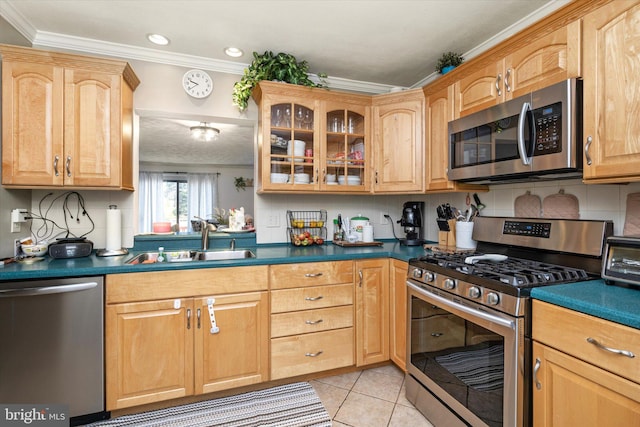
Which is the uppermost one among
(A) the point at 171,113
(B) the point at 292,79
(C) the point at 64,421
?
(B) the point at 292,79

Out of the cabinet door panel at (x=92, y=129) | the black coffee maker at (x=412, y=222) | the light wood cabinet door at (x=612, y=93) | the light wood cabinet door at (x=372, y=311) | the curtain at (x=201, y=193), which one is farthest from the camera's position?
the curtain at (x=201, y=193)

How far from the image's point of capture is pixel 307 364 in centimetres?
212

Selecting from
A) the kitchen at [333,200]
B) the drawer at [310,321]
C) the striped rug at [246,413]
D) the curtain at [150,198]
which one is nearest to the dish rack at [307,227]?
the kitchen at [333,200]

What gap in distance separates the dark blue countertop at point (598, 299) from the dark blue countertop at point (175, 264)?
890mm

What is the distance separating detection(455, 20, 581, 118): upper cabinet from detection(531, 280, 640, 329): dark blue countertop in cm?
95

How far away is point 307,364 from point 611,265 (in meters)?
1.74

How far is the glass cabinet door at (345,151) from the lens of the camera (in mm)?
2566

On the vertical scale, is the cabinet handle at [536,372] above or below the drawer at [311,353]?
above

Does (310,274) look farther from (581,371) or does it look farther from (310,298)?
(581,371)

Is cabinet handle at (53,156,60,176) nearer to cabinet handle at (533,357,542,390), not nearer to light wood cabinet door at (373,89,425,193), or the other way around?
light wood cabinet door at (373,89,425,193)

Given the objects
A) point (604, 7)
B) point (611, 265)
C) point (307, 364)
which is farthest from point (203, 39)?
point (611, 265)

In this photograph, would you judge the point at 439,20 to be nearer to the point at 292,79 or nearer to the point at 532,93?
the point at 532,93

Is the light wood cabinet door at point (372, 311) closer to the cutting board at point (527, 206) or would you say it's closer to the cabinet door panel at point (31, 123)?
the cutting board at point (527, 206)

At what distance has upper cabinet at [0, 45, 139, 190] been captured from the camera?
187 cm
